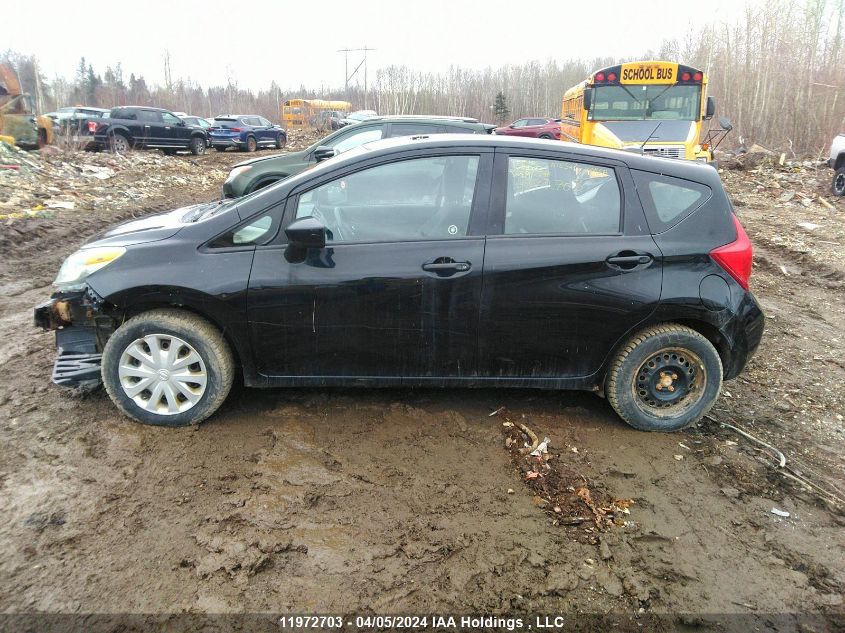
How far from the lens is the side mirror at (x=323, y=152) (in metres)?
9.09

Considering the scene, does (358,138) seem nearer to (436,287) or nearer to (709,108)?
(436,287)

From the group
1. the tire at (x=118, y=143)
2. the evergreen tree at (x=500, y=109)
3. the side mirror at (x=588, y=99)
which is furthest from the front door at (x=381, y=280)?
the evergreen tree at (x=500, y=109)

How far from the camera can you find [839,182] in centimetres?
1309

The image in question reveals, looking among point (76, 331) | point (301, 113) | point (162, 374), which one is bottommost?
point (162, 374)

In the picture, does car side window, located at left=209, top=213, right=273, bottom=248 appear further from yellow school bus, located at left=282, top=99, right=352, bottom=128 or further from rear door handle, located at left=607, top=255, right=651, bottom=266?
yellow school bus, located at left=282, top=99, right=352, bottom=128

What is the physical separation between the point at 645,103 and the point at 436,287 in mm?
10195

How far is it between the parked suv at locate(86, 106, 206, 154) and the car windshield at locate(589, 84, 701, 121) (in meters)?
16.8

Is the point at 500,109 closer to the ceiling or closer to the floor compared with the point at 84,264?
closer to the ceiling

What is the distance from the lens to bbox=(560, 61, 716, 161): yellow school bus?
11.3m

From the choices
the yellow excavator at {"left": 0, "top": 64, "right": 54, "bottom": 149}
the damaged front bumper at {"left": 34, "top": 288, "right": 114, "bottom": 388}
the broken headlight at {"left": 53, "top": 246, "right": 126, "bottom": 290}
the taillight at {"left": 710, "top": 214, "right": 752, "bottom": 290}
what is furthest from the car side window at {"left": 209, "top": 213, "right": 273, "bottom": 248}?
the yellow excavator at {"left": 0, "top": 64, "right": 54, "bottom": 149}

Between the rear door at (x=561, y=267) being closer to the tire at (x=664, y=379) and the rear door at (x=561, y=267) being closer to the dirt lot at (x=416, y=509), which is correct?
the tire at (x=664, y=379)

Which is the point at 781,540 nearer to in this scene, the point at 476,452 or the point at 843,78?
the point at 476,452

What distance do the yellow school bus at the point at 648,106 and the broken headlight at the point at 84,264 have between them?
31.3 ft

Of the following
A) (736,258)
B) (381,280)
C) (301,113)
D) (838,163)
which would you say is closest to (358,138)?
(381,280)
